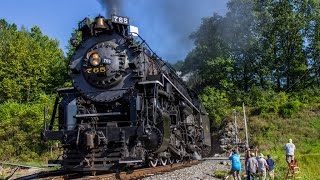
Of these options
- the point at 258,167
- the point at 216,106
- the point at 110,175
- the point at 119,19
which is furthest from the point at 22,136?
the point at 258,167

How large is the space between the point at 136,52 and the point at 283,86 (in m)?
27.6

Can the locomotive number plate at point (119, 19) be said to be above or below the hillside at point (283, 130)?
above

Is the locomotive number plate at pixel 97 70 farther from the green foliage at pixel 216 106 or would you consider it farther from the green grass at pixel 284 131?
the green foliage at pixel 216 106

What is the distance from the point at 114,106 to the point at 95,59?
5.08 ft

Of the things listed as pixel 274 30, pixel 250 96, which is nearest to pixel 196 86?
pixel 250 96

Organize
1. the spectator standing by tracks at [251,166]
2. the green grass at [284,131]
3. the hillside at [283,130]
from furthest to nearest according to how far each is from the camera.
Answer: the hillside at [283,130]
the green grass at [284,131]
the spectator standing by tracks at [251,166]

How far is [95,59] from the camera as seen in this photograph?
1280cm

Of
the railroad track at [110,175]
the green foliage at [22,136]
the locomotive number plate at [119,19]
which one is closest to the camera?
the railroad track at [110,175]

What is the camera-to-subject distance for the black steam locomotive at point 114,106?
11.5 m

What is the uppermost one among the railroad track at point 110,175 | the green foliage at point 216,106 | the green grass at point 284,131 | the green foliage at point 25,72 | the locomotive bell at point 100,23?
the green foliage at point 25,72

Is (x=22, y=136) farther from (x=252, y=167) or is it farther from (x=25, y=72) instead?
(x=252, y=167)

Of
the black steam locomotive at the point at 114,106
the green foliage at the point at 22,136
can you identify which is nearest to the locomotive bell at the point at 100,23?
the black steam locomotive at the point at 114,106

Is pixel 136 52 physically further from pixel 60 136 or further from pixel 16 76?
pixel 16 76

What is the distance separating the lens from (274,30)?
1454 inches
